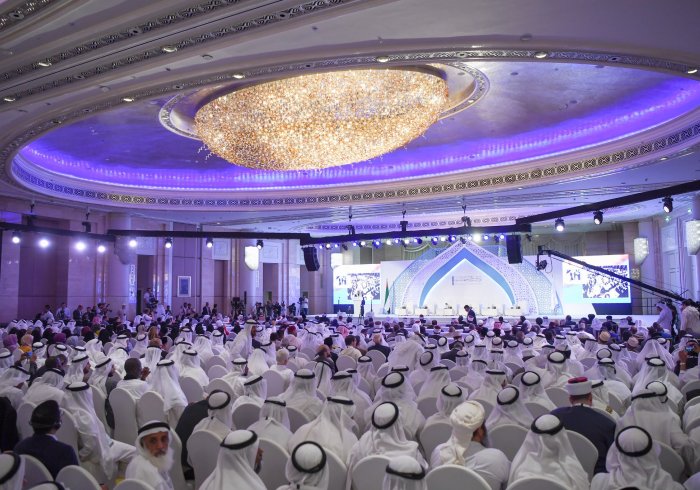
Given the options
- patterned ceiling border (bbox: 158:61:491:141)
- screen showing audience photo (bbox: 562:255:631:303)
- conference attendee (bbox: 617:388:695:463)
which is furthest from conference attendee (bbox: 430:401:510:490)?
screen showing audience photo (bbox: 562:255:631:303)

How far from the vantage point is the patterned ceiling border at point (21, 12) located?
5.37m

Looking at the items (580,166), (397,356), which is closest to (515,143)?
(580,166)

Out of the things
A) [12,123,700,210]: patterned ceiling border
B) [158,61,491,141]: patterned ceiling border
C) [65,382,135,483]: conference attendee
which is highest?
[158,61,491,141]: patterned ceiling border

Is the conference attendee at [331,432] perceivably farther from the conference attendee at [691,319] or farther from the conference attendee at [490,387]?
the conference attendee at [691,319]

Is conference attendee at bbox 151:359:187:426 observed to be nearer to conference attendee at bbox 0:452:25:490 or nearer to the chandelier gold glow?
conference attendee at bbox 0:452:25:490

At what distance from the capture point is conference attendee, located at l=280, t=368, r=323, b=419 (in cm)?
505

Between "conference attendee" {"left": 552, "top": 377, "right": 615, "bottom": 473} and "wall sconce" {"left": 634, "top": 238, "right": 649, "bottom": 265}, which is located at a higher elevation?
"wall sconce" {"left": 634, "top": 238, "right": 649, "bottom": 265}

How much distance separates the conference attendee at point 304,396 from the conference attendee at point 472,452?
166 cm

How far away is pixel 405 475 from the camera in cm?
244

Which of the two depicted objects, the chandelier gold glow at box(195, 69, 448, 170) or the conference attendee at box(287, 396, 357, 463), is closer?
the conference attendee at box(287, 396, 357, 463)

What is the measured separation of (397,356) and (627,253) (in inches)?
719

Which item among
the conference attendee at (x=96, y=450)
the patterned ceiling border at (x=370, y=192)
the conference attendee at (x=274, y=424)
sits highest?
the patterned ceiling border at (x=370, y=192)

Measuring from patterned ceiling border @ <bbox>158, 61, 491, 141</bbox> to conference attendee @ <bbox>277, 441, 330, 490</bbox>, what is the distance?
7061mm

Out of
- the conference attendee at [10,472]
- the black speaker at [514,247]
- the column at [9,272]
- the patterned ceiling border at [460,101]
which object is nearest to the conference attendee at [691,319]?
the black speaker at [514,247]
